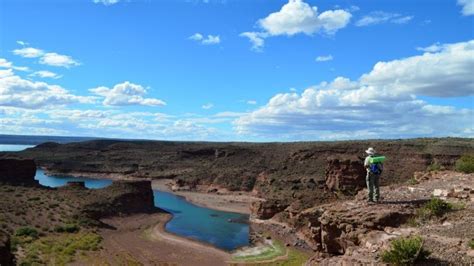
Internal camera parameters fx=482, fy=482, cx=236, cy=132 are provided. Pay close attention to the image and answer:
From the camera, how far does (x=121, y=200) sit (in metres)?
71.4

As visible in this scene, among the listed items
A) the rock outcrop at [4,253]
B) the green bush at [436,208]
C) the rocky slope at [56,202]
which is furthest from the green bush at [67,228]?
the green bush at [436,208]

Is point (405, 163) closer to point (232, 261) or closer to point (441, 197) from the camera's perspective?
point (232, 261)

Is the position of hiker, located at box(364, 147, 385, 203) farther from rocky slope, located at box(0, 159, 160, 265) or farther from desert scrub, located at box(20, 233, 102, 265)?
rocky slope, located at box(0, 159, 160, 265)

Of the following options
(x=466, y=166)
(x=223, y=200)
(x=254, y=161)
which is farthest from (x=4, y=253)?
(x=254, y=161)

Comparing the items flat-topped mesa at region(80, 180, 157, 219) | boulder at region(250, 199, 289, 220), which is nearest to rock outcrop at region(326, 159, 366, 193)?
boulder at region(250, 199, 289, 220)

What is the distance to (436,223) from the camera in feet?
46.8

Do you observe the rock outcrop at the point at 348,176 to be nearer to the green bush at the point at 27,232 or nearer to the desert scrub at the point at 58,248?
the desert scrub at the point at 58,248

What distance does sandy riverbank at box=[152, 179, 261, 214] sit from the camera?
287 feet

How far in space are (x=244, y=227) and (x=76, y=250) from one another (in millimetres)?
26731

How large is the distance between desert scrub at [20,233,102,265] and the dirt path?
1.30 meters

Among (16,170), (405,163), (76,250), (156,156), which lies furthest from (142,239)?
(156,156)

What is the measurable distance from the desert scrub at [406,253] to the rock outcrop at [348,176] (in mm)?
51763

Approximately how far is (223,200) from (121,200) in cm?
2917

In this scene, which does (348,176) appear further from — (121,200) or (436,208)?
(436,208)
